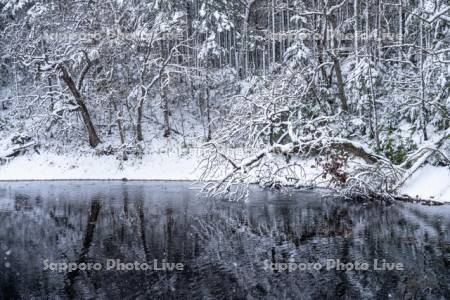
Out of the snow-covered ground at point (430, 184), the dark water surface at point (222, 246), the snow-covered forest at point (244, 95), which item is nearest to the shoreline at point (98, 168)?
the snow-covered forest at point (244, 95)

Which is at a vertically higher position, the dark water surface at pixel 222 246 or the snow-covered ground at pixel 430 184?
the snow-covered ground at pixel 430 184

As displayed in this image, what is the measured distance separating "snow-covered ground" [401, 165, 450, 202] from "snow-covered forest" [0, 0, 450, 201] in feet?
0.23

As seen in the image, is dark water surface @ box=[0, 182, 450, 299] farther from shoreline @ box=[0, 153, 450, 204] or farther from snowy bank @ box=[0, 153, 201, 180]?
snowy bank @ box=[0, 153, 201, 180]

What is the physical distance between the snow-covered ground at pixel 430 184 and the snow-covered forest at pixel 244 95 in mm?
71

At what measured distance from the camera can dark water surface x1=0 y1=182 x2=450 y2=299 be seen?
975 centimetres

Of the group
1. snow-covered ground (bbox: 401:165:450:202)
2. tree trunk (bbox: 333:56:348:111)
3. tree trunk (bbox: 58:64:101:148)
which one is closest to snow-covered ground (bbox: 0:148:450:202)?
tree trunk (bbox: 58:64:101:148)

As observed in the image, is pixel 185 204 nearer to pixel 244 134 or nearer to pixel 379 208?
pixel 244 134

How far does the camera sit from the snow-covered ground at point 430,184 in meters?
17.7

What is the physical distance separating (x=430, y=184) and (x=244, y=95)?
9731mm

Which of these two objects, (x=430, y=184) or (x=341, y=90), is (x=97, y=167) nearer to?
(x=341, y=90)

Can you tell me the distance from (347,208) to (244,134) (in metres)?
7.13

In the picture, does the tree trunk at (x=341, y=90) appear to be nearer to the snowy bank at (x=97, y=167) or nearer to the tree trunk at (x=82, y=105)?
the snowy bank at (x=97, y=167)

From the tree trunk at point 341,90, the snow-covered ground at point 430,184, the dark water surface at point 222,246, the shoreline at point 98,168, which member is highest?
the tree trunk at point 341,90

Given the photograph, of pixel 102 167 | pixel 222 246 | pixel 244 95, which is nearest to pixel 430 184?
pixel 222 246
